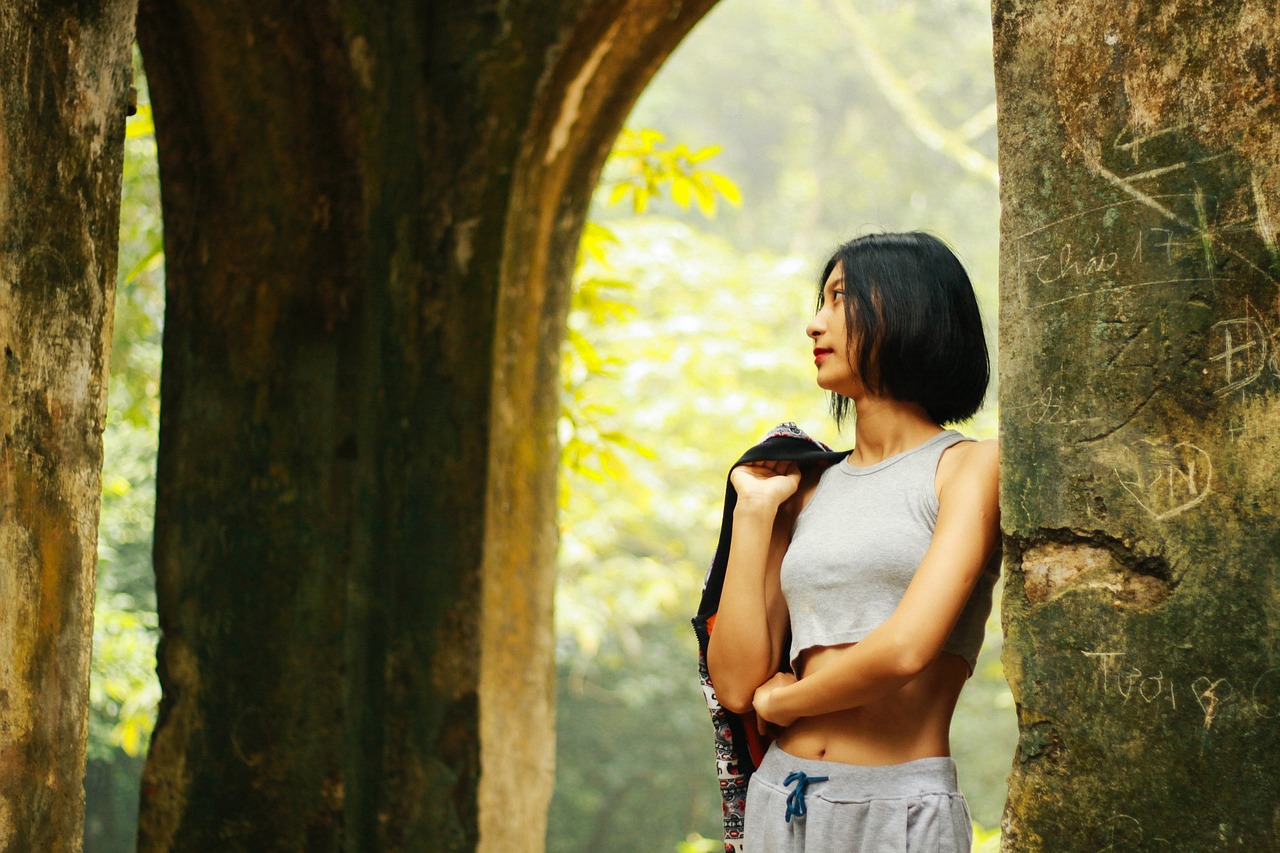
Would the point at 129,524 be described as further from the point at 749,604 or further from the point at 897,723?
the point at 897,723

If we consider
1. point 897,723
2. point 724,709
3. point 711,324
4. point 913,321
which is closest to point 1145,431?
point 913,321

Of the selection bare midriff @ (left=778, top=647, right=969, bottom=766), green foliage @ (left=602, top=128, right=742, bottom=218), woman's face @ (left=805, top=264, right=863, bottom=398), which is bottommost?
bare midriff @ (left=778, top=647, right=969, bottom=766)

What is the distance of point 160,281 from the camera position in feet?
19.6

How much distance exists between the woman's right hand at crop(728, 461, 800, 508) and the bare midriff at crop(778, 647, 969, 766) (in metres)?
0.24

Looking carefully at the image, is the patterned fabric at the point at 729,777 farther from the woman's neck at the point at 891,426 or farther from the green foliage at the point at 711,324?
the green foliage at the point at 711,324

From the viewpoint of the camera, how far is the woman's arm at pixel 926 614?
145 centimetres

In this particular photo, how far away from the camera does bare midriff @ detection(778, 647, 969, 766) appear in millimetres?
1563

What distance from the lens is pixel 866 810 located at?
1527 millimetres

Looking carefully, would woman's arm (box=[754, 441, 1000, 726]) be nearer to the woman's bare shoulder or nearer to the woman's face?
the woman's bare shoulder

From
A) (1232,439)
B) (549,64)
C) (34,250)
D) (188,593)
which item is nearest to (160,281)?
(188,593)

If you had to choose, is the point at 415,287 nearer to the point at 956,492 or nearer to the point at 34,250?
the point at 34,250

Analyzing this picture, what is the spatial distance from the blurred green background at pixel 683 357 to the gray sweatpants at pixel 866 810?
6.17ft

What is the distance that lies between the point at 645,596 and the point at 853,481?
663 cm

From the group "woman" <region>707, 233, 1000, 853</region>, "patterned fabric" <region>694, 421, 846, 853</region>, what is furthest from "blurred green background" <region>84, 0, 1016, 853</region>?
"woman" <region>707, 233, 1000, 853</region>
